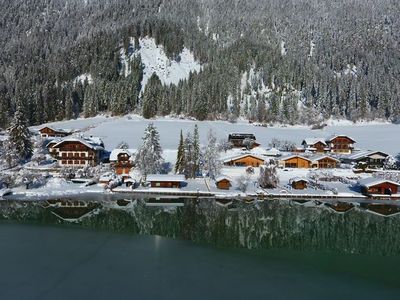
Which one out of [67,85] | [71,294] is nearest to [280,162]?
[71,294]

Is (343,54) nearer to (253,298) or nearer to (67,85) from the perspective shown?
(67,85)

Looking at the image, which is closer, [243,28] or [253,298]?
[253,298]

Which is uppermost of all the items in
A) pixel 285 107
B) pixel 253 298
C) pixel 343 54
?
pixel 343 54

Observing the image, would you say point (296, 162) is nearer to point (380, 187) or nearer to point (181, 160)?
point (380, 187)

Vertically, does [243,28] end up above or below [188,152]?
above

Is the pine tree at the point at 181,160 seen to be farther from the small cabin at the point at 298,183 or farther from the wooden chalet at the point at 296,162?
the wooden chalet at the point at 296,162

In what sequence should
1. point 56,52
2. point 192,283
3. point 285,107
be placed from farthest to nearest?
point 56,52 < point 285,107 < point 192,283
